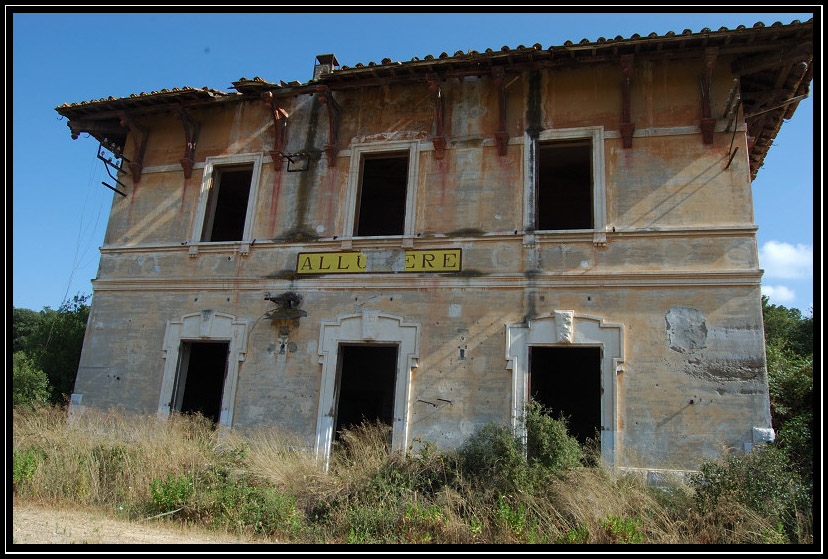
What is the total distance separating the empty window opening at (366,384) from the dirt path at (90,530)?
25.0ft

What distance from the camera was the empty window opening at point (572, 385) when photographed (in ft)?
43.8

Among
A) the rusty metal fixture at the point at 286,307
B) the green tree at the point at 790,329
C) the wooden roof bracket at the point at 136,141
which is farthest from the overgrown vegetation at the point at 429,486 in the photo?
the green tree at the point at 790,329

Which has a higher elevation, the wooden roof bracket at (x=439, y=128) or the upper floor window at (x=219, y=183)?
the wooden roof bracket at (x=439, y=128)

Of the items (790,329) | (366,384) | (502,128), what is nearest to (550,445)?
(502,128)

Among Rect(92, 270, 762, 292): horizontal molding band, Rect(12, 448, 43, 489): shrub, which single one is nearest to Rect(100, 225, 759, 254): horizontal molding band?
Rect(92, 270, 762, 292): horizontal molding band

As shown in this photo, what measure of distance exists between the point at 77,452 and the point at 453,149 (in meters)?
8.25

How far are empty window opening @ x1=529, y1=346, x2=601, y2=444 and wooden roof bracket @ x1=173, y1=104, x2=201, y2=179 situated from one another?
346 inches

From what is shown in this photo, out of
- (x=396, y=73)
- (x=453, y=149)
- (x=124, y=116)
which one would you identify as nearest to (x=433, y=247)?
(x=453, y=149)

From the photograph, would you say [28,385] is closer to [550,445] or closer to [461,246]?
[461,246]

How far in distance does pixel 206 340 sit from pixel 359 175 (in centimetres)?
440

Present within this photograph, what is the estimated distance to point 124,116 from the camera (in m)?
12.4

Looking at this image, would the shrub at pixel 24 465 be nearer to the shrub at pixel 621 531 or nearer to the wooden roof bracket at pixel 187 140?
the wooden roof bracket at pixel 187 140

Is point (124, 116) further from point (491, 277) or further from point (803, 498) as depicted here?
point (803, 498)

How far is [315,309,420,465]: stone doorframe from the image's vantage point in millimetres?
9734
